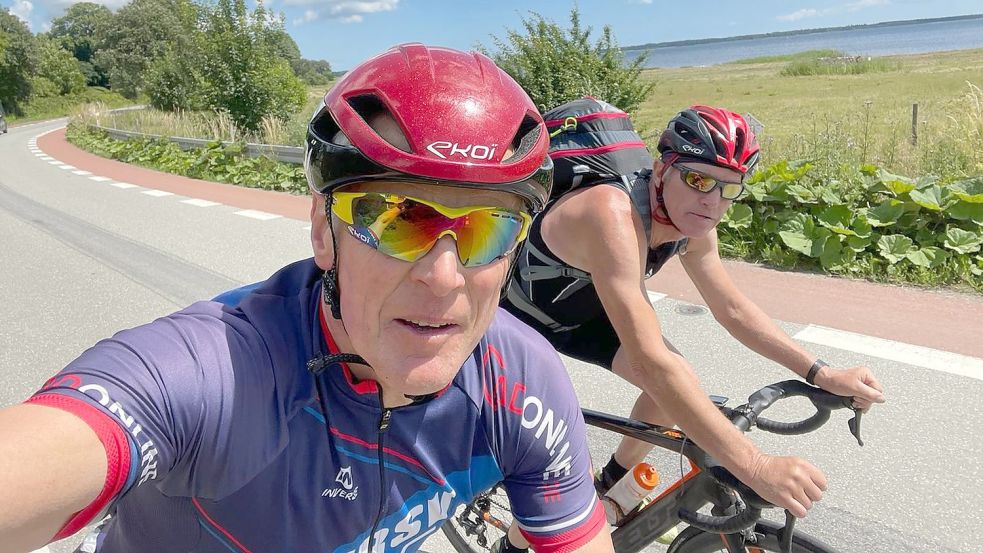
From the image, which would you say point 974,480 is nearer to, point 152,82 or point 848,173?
point 848,173

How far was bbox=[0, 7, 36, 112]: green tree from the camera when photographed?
190 feet

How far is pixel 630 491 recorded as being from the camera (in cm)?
244

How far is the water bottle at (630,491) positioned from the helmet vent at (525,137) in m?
1.44

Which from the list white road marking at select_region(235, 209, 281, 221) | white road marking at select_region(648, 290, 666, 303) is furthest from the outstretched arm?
white road marking at select_region(235, 209, 281, 221)

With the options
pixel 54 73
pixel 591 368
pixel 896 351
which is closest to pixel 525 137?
pixel 591 368

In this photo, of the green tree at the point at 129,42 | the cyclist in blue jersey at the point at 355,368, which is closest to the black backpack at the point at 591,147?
the cyclist in blue jersey at the point at 355,368

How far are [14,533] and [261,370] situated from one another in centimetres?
45

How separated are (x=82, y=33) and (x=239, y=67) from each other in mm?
108089

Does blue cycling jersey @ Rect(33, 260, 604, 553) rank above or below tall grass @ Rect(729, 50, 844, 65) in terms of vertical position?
above

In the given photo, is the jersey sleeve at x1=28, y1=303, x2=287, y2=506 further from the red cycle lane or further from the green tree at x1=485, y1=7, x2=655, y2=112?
the green tree at x1=485, y1=7, x2=655, y2=112

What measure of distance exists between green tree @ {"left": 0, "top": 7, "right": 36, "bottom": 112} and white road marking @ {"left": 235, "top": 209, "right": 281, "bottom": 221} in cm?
6111

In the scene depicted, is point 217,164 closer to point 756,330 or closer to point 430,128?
point 756,330

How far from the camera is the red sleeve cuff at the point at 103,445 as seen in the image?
108cm

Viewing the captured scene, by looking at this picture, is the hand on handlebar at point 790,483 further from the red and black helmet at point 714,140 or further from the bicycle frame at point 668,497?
the red and black helmet at point 714,140
